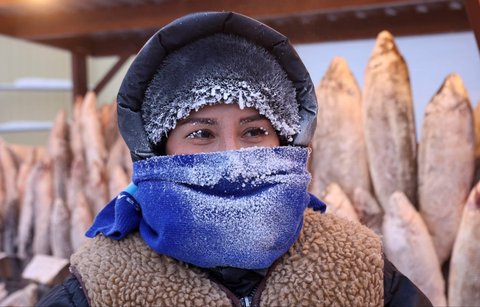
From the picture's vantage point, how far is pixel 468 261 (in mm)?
1634

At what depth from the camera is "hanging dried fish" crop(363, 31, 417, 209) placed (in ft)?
6.12

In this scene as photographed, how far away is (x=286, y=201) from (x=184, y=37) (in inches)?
13.1

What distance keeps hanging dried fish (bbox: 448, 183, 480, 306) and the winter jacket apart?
0.63 meters

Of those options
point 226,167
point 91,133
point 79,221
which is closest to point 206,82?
point 226,167

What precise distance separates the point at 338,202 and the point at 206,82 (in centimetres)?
91

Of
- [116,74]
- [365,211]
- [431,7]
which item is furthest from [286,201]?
[116,74]

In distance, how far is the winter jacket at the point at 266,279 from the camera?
3.17 feet

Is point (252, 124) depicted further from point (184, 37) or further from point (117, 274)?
point (117, 274)

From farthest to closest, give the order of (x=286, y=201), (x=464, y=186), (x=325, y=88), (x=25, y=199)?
(x=25, y=199), (x=325, y=88), (x=464, y=186), (x=286, y=201)

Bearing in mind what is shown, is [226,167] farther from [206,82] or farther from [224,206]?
[206,82]

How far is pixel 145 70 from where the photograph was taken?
1.01 meters

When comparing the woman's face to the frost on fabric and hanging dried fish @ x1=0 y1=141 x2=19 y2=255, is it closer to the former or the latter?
the frost on fabric

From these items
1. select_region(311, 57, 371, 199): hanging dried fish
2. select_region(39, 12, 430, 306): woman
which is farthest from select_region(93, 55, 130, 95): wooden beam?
select_region(39, 12, 430, 306): woman

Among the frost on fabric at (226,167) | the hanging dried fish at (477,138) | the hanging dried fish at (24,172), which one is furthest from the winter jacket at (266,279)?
the hanging dried fish at (24,172)
